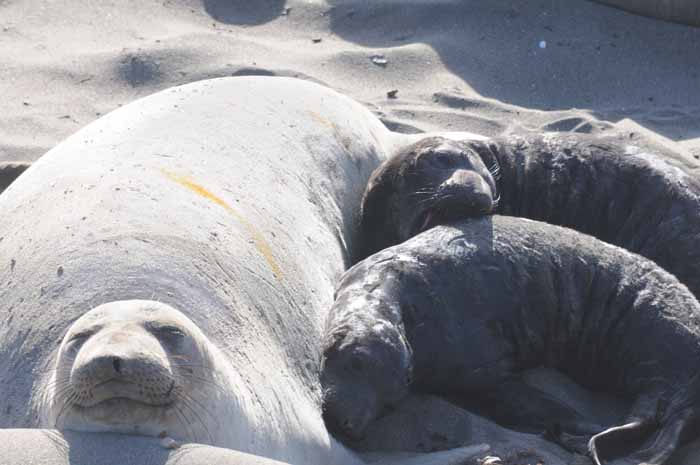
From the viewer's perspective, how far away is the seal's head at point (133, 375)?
2783 mm

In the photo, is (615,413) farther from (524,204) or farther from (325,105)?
(325,105)

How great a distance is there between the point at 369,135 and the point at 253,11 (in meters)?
3.32

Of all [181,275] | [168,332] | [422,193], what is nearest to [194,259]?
[181,275]

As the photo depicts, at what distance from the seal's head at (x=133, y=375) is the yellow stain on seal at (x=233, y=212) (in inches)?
38.5

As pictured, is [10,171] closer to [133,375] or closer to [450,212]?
[450,212]

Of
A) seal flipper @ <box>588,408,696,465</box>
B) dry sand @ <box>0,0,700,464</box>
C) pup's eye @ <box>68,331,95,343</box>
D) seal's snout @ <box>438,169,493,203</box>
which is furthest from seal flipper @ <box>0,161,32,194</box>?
seal flipper @ <box>588,408,696,465</box>

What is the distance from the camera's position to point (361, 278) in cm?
466

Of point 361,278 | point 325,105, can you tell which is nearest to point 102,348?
point 361,278

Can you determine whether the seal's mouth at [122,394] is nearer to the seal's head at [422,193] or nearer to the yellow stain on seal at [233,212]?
the yellow stain on seal at [233,212]

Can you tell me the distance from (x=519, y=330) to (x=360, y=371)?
861mm

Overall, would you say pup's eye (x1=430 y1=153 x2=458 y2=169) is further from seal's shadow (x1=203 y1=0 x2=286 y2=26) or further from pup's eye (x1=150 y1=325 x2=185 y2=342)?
seal's shadow (x1=203 y1=0 x2=286 y2=26)

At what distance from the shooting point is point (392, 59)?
26.6 feet

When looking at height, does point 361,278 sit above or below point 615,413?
above

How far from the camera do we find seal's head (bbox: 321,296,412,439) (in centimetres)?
420
